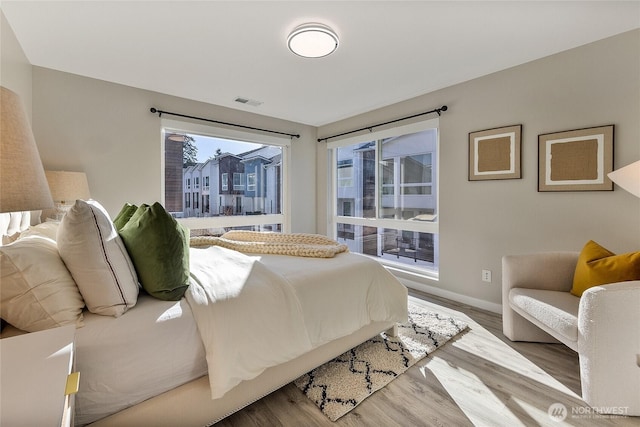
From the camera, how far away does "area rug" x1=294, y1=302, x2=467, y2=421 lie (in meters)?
1.66

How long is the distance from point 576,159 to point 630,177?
1.69 feet

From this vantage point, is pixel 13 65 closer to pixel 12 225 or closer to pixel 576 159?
pixel 12 225

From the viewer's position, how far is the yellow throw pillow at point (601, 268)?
Result: 69.3 inches

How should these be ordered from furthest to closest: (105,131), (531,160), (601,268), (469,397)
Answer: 1. (105,131)
2. (531,160)
3. (601,268)
4. (469,397)

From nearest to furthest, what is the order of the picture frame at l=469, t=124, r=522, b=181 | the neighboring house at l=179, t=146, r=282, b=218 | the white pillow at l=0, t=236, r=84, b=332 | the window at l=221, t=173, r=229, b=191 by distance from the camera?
1. the white pillow at l=0, t=236, r=84, b=332
2. the picture frame at l=469, t=124, r=522, b=181
3. the neighboring house at l=179, t=146, r=282, b=218
4. the window at l=221, t=173, r=229, b=191

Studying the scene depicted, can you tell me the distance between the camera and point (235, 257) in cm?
206

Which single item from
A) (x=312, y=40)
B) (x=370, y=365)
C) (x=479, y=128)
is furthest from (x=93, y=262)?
(x=479, y=128)

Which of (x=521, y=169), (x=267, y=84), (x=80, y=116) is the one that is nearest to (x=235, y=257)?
(x=267, y=84)

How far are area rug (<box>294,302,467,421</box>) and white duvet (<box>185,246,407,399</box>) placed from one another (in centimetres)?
24

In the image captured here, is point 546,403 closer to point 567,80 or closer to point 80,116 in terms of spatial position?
point 567,80

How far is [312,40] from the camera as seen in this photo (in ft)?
7.11

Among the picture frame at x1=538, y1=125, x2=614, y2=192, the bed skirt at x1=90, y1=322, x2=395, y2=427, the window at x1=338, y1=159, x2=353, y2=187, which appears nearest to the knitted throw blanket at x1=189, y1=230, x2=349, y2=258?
the bed skirt at x1=90, y1=322, x2=395, y2=427

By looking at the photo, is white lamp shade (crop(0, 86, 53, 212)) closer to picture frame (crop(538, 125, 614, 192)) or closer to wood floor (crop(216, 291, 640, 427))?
wood floor (crop(216, 291, 640, 427))

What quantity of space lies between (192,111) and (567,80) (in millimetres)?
3805
